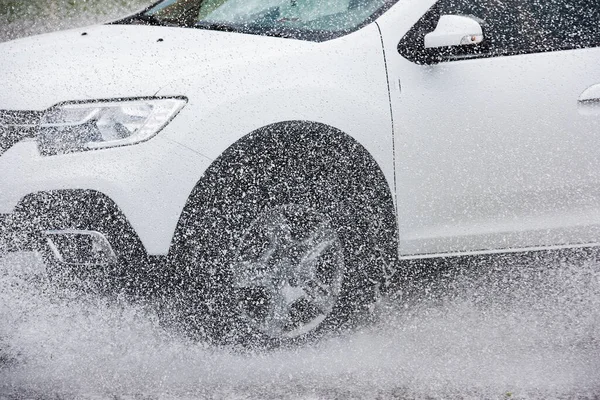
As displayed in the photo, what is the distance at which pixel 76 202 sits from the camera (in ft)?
12.2

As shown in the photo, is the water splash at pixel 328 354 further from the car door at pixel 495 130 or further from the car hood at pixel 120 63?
the car hood at pixel 120 63

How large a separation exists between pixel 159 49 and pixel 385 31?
1.00m

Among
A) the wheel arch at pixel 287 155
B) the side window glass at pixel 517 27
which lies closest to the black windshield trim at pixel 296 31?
the side window glass at pixel 517 27

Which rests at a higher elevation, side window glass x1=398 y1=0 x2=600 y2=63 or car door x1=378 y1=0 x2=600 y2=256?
side window glass x1=398 y1=0 x2=600 y2=63

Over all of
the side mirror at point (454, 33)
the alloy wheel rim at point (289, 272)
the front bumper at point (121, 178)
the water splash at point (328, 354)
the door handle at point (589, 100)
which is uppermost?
the side mirror at point (454, 33)

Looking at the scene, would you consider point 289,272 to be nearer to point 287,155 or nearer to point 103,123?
point 287,155

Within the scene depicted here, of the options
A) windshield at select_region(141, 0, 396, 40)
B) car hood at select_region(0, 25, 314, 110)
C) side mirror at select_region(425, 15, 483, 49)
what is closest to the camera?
car hood at select_region(0, 25, 314, 110)

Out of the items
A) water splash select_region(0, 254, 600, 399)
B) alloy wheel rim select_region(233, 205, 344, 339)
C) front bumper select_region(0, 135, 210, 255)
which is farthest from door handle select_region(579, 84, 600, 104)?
front bumper select_region(0, 135, 210, 255)

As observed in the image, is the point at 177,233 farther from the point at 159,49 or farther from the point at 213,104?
the point at 159,49

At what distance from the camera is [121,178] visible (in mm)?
3684

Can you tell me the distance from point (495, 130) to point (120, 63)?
1674 millimetres

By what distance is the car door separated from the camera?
408 centimetres

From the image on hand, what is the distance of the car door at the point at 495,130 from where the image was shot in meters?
4.08

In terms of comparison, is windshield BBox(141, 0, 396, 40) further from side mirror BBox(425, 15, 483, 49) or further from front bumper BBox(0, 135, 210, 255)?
front bumper BBox(0, 135, 210, 255)
